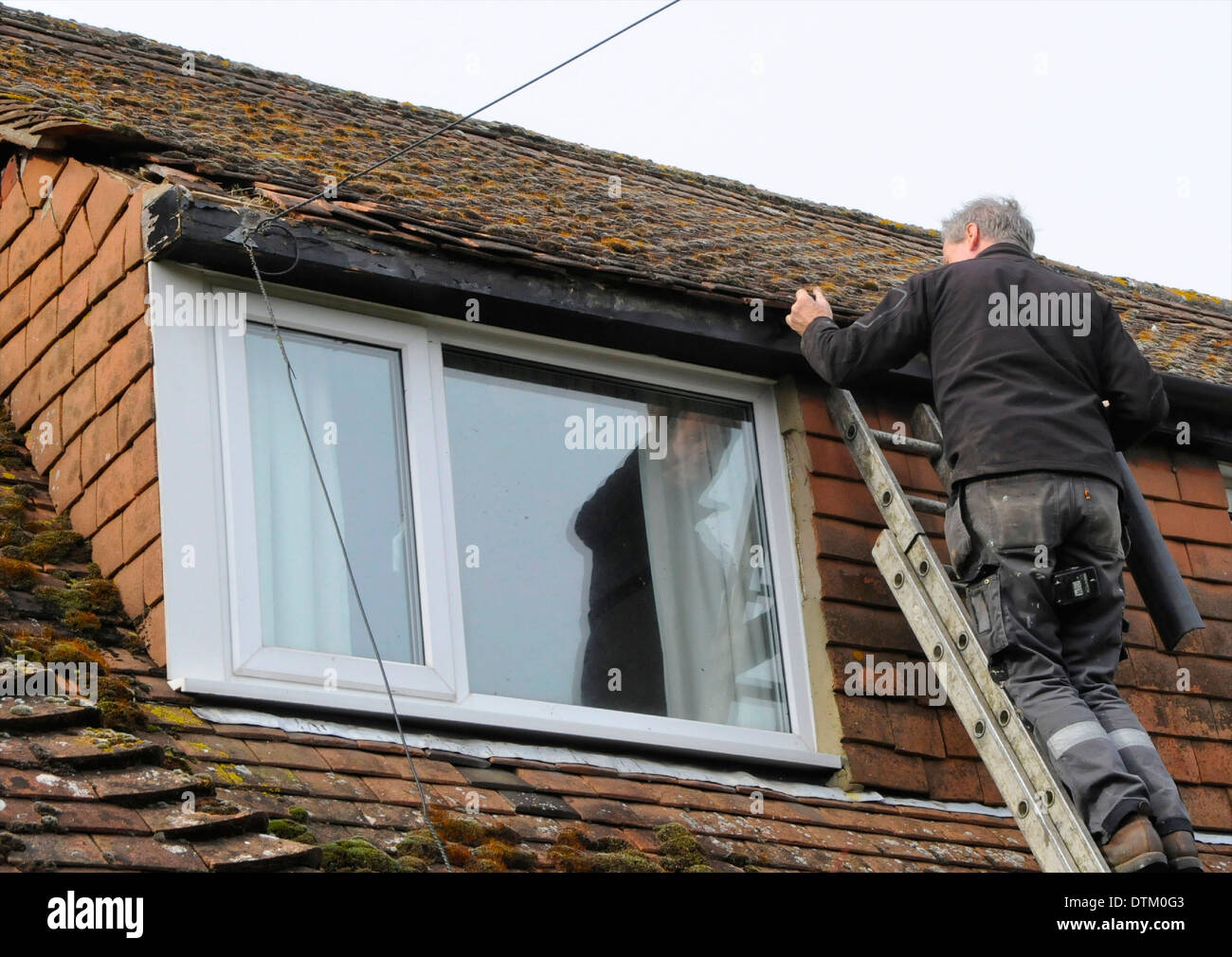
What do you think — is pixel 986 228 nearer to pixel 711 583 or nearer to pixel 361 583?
pixel 711 583

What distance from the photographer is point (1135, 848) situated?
400 centimetres

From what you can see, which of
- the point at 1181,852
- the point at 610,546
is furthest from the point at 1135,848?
the point at 610,546

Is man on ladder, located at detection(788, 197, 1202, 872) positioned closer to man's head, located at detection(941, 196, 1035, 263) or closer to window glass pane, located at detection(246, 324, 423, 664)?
man's head, located at detection(941, 196, 1035, 263)

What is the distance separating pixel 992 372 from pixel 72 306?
10.2 feet

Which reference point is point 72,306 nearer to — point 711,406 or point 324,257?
point 324,257

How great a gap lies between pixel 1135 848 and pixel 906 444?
200 centimetres

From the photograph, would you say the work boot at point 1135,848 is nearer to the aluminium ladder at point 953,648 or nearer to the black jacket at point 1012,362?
the aluminium ladder at point 953,648

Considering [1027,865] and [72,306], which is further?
[72,306]

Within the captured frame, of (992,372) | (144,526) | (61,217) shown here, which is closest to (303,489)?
(144,526)

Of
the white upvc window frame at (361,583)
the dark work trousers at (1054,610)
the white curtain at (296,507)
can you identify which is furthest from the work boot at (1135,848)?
the white curtain at (296,507)

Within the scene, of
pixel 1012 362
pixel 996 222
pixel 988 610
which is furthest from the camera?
pixel 996 222

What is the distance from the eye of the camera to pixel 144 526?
482 cm

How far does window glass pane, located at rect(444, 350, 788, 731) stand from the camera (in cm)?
527
